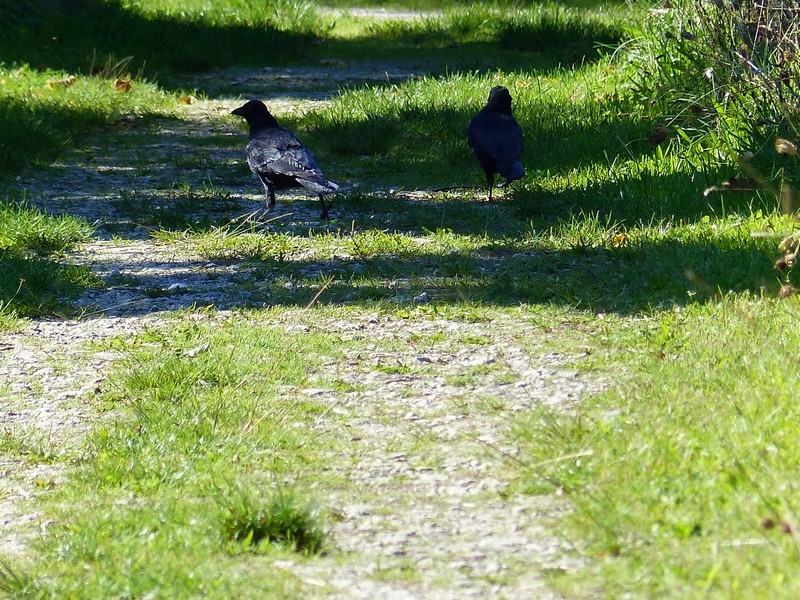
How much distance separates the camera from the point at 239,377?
16.1 feet

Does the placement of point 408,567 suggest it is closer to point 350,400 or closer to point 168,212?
point 350,400

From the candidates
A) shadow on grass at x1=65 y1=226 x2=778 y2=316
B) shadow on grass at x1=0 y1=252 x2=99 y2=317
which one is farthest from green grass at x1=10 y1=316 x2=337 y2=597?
shadow on grass at x1=0 y1=252 x2=99 y2=317

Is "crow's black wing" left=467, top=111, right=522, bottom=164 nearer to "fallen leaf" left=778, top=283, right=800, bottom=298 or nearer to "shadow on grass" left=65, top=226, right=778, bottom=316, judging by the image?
"shadow on grass" left=65, top=226, right=778, bottom=316

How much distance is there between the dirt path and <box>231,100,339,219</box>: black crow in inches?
12.7

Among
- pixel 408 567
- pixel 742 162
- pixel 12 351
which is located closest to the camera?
pixel 408 567

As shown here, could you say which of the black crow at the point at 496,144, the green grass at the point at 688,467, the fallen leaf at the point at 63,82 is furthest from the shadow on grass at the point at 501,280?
the fallen leaf at the point at 63,82

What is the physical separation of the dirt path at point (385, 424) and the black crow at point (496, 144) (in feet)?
4.52

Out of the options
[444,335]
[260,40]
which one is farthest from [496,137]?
[260,40]

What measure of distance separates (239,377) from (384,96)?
248 inches

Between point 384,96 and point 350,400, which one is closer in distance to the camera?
point 350,400

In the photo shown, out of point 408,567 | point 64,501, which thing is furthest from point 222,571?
point 64,501

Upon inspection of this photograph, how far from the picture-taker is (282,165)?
7629mm

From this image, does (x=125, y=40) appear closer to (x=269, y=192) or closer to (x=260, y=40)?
(x=260, y=40)

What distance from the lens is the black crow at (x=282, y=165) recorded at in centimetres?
748
